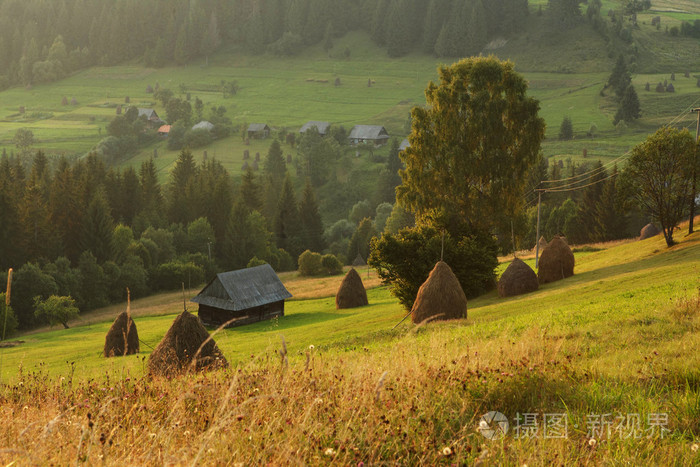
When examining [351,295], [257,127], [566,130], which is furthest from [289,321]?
[257,127]

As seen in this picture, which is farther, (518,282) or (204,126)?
(204,126)

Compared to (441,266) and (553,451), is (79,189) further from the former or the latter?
(553,451)

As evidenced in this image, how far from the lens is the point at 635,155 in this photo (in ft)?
112

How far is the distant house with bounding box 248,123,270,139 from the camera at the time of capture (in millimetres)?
152500

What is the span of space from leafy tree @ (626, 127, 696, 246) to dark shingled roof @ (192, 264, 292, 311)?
2773 cm

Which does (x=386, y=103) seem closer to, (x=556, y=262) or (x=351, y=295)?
(x=351, y=295)

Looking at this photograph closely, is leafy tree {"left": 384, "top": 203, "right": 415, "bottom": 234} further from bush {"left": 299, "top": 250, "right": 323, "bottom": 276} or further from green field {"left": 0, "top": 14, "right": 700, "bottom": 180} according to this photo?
green field {"left": 0, "top": 14, "right": 700, "bottom": 180}

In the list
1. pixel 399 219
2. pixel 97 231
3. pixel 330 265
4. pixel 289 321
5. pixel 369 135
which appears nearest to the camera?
pixel 289 321

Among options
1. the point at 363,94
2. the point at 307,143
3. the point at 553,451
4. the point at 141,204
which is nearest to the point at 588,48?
the point at 363,94

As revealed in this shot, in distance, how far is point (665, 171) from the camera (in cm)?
3419

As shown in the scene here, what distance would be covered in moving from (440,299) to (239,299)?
23560 mm

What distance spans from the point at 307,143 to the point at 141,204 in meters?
51.5

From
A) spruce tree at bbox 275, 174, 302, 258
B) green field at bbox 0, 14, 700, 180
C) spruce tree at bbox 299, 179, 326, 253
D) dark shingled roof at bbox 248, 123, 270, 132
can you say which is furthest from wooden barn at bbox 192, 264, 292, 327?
dark shingled roof at bbox 248, 123, 270, 132

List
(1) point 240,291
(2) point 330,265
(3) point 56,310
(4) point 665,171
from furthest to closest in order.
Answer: (2) point 330,265
(3) point 56,310
(1) point 240,291
(4) point 665,171
